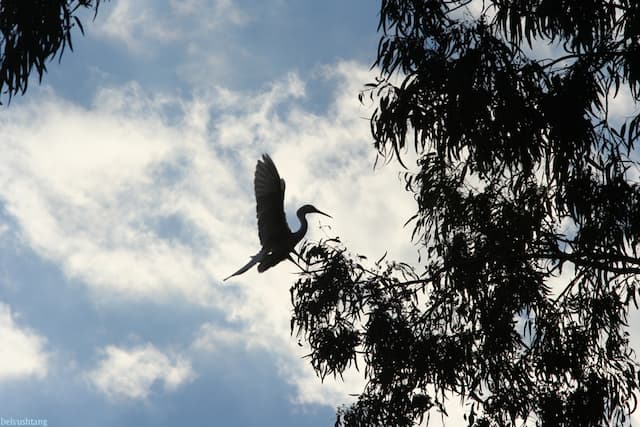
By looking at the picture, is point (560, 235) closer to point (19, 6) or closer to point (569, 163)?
point (569, 163)

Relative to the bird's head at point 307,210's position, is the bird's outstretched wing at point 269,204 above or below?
below

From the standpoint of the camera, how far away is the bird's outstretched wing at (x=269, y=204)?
4461 mm

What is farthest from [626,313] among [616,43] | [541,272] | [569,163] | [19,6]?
[19,6]

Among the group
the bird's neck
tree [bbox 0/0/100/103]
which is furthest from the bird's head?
tree [bbox 0/0/100/103]

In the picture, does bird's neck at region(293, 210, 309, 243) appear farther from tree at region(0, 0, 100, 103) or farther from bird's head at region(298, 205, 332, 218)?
tree at region(0, 0, 100, 103)

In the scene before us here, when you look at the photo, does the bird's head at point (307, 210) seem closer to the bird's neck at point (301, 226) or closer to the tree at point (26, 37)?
the bird's neck at point (301, 226)

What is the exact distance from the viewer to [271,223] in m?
4.61

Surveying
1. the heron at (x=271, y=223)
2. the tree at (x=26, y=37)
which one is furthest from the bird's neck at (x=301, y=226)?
the tree at (x=26, y=37)

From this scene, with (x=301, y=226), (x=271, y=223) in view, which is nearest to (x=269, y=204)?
(x=271, y=223)

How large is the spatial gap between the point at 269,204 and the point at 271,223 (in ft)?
0.47

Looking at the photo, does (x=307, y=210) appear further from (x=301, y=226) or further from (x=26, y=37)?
(x=26, y=37)

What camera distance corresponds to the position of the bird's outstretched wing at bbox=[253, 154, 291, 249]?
4.46 meters

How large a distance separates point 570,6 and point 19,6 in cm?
318

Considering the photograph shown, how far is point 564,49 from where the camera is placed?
4.56 meters
